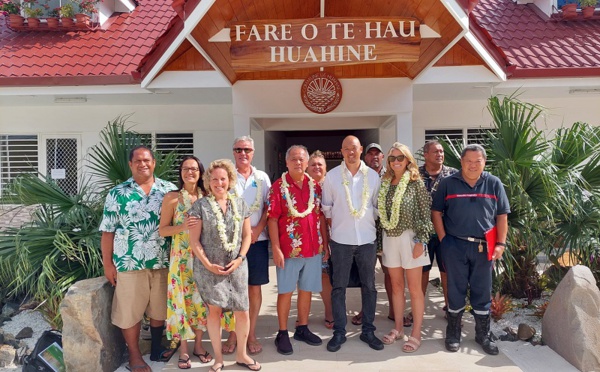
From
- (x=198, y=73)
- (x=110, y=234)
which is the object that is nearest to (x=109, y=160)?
(x=110, y=234)

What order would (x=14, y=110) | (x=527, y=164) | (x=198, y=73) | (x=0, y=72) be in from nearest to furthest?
(x=527, y=164), (x=198, y=73), (x=0, y=72), (x=14, y=110)

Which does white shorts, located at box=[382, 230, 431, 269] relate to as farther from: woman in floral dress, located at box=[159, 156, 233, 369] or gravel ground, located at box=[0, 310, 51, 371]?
gravel ground, located at box=[0, 310, 51, 371]

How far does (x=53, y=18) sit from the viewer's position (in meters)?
8.36

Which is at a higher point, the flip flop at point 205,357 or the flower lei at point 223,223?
the flower lei at point 223,223

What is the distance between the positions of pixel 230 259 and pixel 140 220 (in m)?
0.81

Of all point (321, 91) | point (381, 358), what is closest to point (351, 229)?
point (381, 358)

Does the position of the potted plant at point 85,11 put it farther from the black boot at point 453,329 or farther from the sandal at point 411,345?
the black boot at point 453,329

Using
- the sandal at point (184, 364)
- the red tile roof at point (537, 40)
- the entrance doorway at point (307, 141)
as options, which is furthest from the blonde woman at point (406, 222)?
the entrance doorway at point (307, 141)

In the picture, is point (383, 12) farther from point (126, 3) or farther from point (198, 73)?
point (126, 3)

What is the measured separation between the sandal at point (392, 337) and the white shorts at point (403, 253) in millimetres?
659

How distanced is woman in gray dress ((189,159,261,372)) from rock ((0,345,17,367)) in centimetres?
201

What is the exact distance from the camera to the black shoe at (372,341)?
13.6ft

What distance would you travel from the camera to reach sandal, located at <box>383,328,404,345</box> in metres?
4.27

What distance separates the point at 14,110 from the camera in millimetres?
8539
